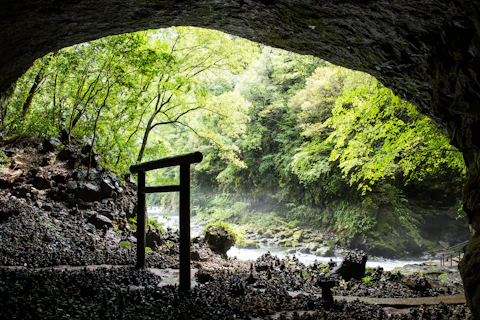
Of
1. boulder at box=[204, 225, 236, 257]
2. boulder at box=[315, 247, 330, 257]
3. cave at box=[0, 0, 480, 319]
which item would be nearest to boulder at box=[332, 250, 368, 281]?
boulder at box=[204, 225, 236, 257]

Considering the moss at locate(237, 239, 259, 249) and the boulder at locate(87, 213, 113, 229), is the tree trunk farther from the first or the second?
the moss at locate(237, 239, 259, 249)

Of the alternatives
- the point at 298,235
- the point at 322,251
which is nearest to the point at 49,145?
the point at 322,251

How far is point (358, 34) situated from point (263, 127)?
18514 mm

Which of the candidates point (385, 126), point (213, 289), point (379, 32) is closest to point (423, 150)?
point (385, 126)

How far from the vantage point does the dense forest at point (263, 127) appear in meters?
7.13

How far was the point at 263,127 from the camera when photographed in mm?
21859

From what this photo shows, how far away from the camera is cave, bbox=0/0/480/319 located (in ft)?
8.57

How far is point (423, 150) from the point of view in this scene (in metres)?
6.36

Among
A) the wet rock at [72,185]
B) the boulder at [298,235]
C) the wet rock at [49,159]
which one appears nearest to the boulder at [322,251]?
the boulder at [298,235]

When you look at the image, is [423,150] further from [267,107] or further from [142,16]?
[267,107]

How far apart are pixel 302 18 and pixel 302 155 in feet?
38.0

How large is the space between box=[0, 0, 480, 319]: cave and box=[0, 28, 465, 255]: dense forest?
8.01 feet

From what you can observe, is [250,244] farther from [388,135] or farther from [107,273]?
[107,273]

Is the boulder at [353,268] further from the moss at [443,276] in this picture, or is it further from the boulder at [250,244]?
the boulder at [250,244]
